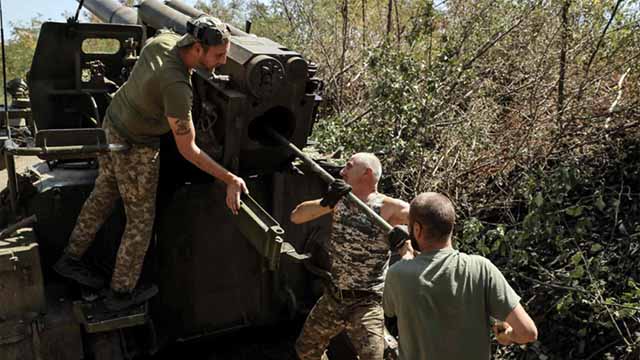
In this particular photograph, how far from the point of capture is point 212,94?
12.8ft

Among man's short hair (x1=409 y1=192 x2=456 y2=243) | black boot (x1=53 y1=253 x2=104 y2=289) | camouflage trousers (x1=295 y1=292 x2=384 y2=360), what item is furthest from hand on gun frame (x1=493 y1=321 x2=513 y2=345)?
black boot (x1=53 y1=253 x2=104 y2=289)

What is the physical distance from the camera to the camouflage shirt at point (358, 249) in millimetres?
3559

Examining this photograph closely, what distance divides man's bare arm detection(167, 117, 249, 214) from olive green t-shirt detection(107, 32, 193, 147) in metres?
0.05

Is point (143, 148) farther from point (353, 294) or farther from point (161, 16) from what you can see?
point (161, 16)

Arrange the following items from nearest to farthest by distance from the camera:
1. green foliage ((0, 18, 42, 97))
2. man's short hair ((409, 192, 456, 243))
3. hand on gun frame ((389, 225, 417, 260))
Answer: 1. man's short hair ((409, 192, 456, 243))
2. hand on gun frame ((389, 225, 417, 260))
3. green foliage ((0, 18, 42, 97))

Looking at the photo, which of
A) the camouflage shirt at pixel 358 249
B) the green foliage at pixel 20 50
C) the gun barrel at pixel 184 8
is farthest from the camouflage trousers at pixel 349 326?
the green foliage at pixel 20 50

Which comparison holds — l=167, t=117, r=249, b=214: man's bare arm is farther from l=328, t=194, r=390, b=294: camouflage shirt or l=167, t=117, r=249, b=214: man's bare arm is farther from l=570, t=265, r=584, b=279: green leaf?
l=570, t=265, r=584, b=279: green leaf

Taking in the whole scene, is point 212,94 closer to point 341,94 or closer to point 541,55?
point 541,55

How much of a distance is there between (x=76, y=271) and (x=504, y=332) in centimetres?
257

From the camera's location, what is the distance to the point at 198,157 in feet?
11.4

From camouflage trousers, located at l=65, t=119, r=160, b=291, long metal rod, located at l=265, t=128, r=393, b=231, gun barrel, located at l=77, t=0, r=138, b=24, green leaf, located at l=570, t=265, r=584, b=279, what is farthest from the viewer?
gun barrel, located at l=77, t=0, r=138, b=24

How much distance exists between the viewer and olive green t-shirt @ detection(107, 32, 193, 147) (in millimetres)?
3379

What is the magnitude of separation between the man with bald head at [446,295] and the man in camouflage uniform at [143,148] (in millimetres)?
1352

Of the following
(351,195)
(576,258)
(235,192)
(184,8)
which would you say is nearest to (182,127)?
(235,192)
